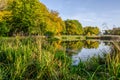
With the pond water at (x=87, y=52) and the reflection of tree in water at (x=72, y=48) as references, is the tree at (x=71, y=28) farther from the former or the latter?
the pond water at (x=87, y=52)

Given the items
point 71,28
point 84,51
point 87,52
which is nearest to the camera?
point 87,52

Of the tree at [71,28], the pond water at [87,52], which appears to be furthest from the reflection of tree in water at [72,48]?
the tree at [71,28]

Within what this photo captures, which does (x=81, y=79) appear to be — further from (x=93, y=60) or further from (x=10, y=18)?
(x=10, y=18)

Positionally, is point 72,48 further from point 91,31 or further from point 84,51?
point 91,31

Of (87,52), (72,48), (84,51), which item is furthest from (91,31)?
(87,52)

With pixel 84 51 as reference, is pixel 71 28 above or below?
above

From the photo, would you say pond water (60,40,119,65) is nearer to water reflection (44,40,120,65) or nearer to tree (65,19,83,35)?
water reflection (44,40,120,65)

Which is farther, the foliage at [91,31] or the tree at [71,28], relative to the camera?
the foliage at [91,31]

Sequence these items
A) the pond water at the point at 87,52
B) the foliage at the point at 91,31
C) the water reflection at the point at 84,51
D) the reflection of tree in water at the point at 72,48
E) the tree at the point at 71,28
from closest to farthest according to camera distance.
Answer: the pond water at the point at 87,52 < the water reflection at the point at 84,51 < the reflection of tree in water at the point at 72,48 < the tree at the point at 71,28 < the foliage at the point at 91,31

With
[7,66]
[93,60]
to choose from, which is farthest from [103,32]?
[7,66]

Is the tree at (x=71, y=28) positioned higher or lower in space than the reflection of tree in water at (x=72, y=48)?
higher

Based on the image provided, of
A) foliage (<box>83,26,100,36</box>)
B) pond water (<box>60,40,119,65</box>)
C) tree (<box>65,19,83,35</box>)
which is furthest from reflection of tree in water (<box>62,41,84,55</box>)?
foliage (<box>83,26,100,36</box>)

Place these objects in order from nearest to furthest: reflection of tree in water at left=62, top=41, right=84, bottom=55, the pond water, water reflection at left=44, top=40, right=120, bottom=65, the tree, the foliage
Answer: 1. the pond water
2. water reflection at left=44, top=40, right=120, bottom=65
3. reflection of tree in water at left=62, top=41, right=84, bottom=55
4. the tree
5. the foliage

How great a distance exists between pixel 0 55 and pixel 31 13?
154 feet
